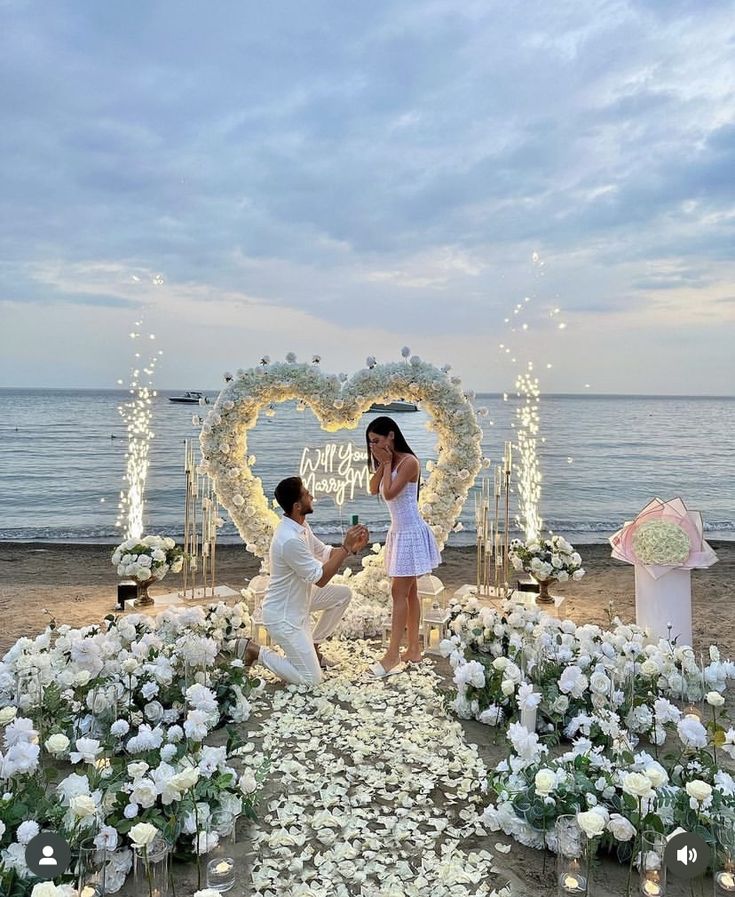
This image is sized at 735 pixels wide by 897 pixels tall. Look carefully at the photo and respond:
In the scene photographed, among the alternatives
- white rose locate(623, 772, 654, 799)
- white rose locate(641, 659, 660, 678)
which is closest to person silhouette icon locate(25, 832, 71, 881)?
white rose locate(623, 772, 654, 799)

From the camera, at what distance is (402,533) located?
17.0 ft

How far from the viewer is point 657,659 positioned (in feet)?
14.3

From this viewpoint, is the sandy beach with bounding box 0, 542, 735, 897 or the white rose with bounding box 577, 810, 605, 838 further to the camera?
the sandy beach with bounding box 0, 542, 735, 897

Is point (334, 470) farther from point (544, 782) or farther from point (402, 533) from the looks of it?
point (544, 782)

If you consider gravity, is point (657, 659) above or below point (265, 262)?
below

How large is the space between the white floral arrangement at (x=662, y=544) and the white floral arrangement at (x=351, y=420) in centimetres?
180

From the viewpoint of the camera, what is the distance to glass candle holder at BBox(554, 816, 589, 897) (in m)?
2.45

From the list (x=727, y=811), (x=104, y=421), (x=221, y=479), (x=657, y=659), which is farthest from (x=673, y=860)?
(x=104, y=421)

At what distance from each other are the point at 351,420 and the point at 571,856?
4504 millimetres

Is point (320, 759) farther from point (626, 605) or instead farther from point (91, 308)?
point (91, 308)

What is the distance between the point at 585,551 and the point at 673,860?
9.17 m

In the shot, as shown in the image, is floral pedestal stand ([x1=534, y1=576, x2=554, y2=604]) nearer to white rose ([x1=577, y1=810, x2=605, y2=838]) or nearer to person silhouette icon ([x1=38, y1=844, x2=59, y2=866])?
white rose ([x1=577, y1=810, x2=605, y2=838])

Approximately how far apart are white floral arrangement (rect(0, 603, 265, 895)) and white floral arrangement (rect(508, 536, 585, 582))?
11.2ft

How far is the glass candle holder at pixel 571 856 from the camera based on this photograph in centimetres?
245
